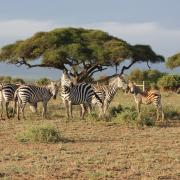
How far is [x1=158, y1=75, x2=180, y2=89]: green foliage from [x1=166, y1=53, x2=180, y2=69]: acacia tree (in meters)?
2.31

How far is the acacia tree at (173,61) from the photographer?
45.3 meters

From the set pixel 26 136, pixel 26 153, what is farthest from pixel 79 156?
pixel 26 136

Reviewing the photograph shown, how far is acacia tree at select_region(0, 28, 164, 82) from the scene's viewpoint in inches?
1500

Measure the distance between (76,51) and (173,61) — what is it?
36.8ft

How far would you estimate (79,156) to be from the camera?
41.6 feet

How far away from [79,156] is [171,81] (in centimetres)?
3041

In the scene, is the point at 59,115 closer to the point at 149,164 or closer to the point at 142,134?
the point at 142,134

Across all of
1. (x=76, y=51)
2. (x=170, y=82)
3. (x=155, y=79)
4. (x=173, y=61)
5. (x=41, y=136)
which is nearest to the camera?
(x=41, y=136)

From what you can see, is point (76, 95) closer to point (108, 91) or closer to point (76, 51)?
point (108, 91)

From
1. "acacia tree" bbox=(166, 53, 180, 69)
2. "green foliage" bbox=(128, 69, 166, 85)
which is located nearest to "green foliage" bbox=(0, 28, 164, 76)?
"acacia tree" bbox=(166, 53, 180, 69)

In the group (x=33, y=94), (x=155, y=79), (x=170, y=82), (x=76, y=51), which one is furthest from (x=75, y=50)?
(x=33, y=94)

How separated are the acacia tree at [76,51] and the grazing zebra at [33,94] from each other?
15790 mm

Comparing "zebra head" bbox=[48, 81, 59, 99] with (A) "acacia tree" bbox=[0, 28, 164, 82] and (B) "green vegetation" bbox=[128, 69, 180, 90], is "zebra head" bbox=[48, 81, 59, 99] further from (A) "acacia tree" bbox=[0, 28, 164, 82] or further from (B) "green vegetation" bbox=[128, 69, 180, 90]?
(B) "green vegetation" bbox=[128, 69, 180, 90]

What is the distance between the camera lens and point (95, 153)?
13.1 meters
